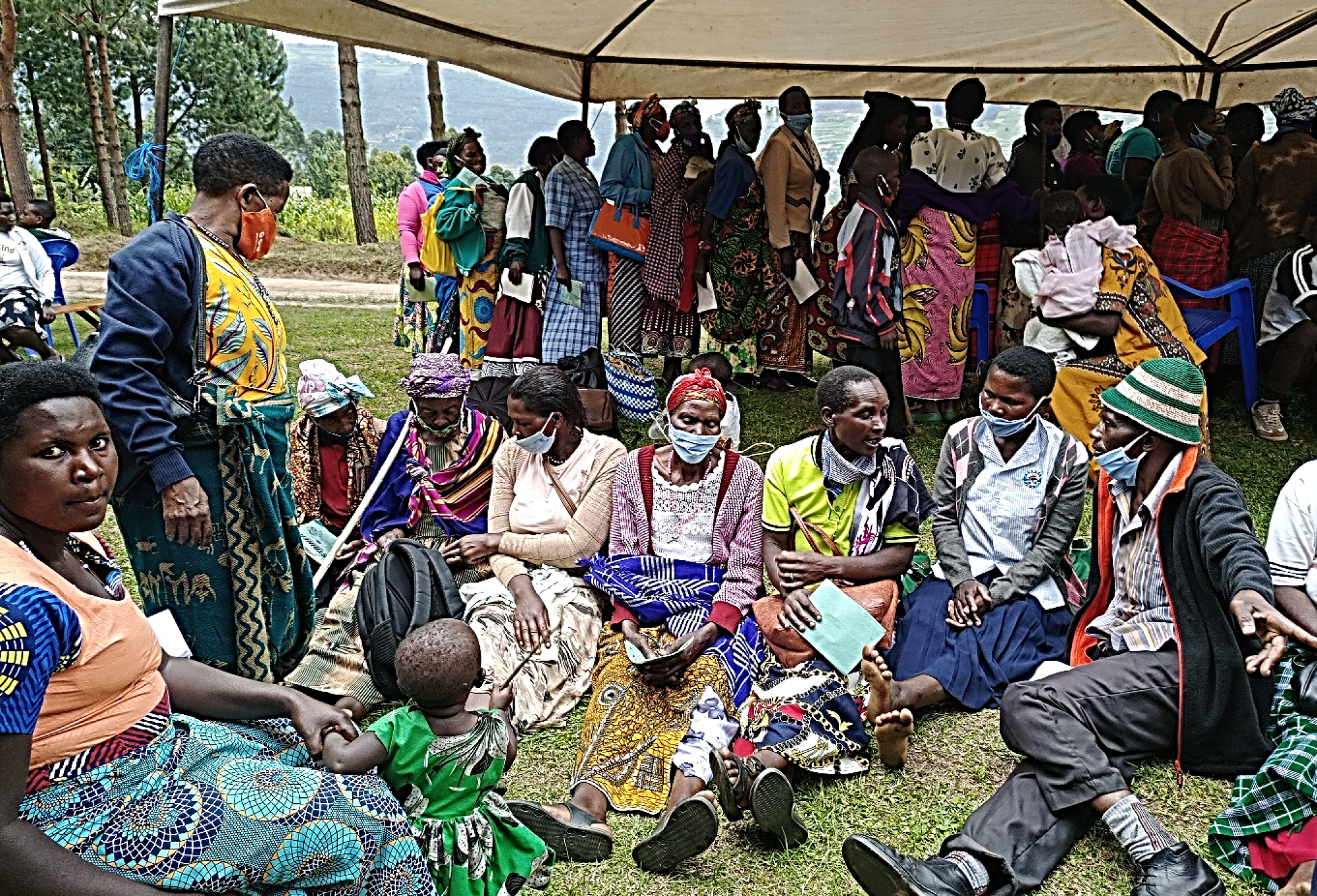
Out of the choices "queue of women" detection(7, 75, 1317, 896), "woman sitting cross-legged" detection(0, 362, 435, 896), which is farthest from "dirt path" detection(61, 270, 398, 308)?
"woman sitting cross-legged" detection(0, 362, 435, 896)

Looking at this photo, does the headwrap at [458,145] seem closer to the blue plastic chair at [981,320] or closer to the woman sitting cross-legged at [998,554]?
the blue plastic chair at [981,320]

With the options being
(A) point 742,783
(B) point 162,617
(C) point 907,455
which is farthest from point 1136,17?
(B) point 162,617

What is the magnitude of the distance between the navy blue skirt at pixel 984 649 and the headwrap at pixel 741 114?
189 inches

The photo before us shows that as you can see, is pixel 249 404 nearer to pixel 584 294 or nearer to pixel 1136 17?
pixel 584 294

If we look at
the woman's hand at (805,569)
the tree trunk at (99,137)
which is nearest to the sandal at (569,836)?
the woman's hand at (805,569)

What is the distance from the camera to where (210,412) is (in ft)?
11.0

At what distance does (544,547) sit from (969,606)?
64.6 inches

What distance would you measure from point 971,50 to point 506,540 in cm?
591

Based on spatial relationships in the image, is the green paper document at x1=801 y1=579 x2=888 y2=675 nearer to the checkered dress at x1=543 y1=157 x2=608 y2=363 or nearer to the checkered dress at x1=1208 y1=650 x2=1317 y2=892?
the checkered dress at x1=1208 y1=650 x2=1317 y2=892

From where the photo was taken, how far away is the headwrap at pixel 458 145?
7219 mm

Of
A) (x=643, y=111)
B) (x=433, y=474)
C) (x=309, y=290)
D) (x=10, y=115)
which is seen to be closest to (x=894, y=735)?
(x=433, y=474)

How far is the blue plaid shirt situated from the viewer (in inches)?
283

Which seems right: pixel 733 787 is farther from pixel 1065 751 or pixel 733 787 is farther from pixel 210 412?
pixel 210 412

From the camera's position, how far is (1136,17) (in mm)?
7281
